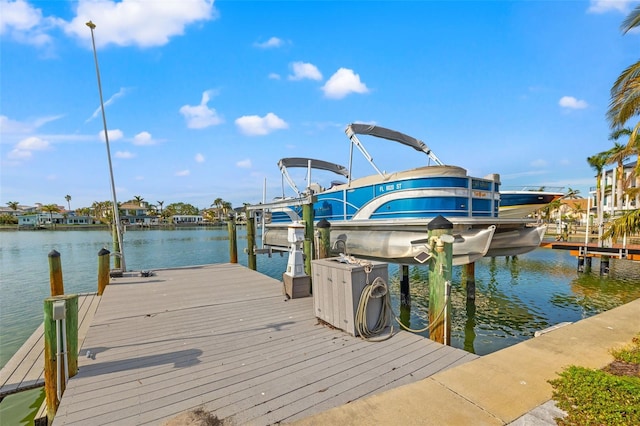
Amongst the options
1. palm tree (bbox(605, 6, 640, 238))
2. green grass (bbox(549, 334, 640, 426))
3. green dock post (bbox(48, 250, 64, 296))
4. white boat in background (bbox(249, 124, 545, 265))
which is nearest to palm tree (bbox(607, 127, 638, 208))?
palm tree (bbox(605, 6, 640, 238))

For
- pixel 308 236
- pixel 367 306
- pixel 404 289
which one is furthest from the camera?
pixel 404 289

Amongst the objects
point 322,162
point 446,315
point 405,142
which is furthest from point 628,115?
point 322,162

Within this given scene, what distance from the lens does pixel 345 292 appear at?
191 inches

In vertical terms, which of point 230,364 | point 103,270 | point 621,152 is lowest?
point 230,364

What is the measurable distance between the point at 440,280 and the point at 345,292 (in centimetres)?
177

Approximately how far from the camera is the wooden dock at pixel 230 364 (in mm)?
3068

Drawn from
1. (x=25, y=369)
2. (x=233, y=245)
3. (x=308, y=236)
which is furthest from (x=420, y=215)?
(x=25, y=369)

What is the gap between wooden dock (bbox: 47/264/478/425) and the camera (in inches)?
121

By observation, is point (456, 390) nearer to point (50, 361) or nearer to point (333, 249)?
point (50, 361)

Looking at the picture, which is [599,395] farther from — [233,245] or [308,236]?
[233,245]

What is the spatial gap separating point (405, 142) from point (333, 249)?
18.6ft

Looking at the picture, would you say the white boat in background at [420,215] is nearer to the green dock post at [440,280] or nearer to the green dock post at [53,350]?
the green dock post at [440,280]

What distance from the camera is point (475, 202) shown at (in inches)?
410

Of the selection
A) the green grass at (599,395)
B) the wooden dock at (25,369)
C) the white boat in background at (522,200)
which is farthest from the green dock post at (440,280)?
the white boat in background at (522,200)
